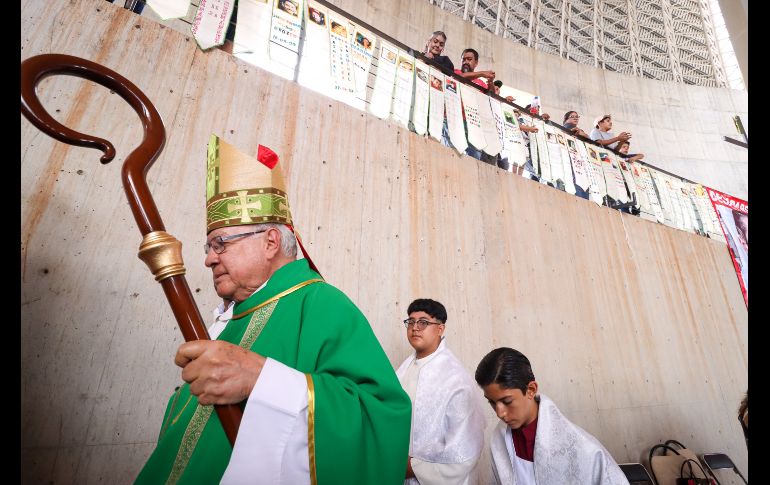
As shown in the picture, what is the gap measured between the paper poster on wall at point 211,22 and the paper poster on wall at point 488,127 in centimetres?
250

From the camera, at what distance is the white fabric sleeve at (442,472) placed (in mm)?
1668

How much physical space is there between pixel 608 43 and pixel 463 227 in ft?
31.4

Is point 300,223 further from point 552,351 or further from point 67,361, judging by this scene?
point 552,351

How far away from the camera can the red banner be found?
18.1 ft

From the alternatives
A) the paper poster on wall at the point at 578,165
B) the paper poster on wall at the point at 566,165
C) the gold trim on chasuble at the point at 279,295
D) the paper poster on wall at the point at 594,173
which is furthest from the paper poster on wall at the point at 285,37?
the paper poster on wall at the point at 594,173

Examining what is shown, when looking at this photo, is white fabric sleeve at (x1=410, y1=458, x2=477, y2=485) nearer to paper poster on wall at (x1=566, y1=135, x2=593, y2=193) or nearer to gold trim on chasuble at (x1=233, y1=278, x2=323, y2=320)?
gold trim on chasuble at (x1=233, y1=278, x2=323, y2=320)

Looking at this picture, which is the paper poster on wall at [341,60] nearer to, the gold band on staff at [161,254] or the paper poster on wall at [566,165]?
the gold band on staff at [161,254]

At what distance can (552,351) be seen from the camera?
10.9ft

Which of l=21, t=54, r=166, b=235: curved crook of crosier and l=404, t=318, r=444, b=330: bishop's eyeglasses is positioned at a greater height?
l=21, t=54, r=166, b=235: curved crook of crosier

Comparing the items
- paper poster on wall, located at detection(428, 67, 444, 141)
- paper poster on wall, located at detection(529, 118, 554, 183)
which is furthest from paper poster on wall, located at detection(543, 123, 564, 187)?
paper poster on wall, located at detection(428, 67, 444, 141)

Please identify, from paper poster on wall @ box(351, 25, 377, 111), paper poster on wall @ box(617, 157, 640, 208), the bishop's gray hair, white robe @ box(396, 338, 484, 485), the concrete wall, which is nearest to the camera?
the bishop's gray hair

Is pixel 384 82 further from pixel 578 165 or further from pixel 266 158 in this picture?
pixel 578 165

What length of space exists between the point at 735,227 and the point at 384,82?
260 inches

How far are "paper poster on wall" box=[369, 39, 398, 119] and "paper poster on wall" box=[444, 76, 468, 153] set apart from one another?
62 centimetres
